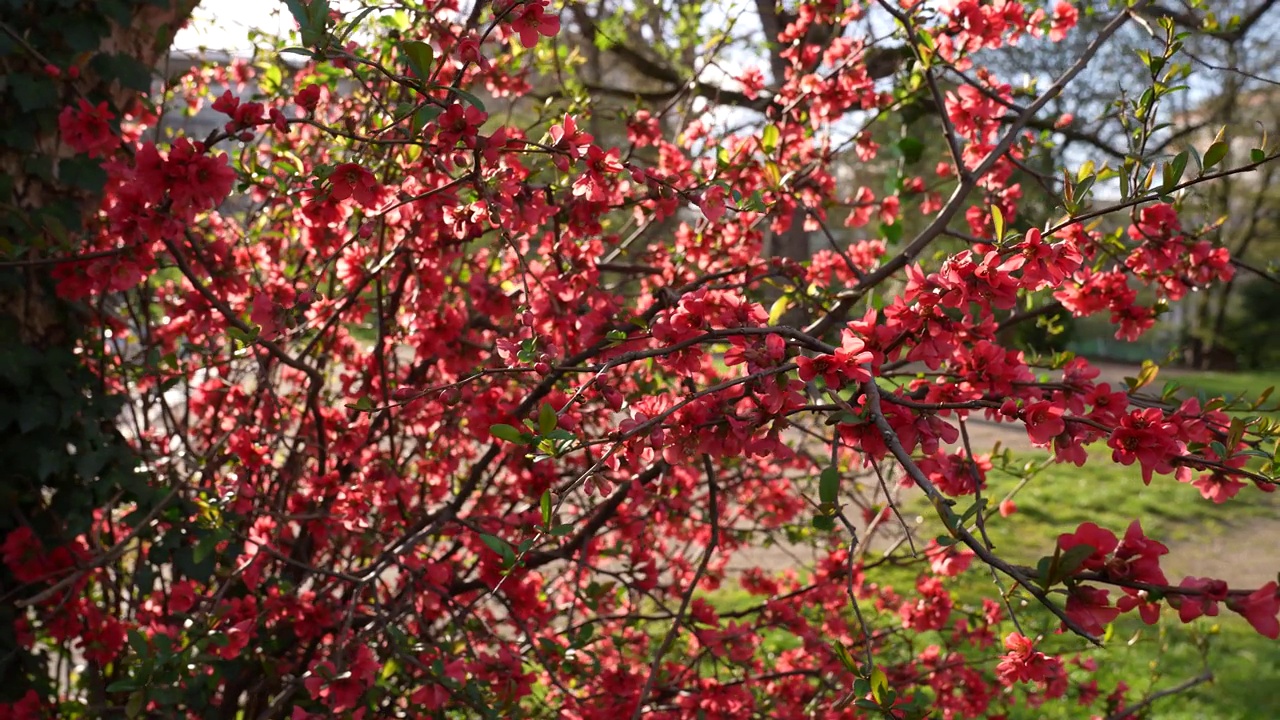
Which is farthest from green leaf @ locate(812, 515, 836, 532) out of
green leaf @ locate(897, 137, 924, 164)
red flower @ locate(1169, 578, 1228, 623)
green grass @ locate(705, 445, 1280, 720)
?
green leaf @ locate(897, 137, 924, 164)

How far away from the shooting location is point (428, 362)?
273 cm

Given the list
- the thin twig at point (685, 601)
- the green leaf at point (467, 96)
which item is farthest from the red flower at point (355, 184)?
the thin twig at point (685, 601)

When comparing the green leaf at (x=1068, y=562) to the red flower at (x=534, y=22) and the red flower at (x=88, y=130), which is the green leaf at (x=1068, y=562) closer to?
the red flower at (x=534, y=22)

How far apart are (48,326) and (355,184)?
5.62 feet

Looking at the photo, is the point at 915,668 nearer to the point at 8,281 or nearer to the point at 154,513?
the point at 154,513

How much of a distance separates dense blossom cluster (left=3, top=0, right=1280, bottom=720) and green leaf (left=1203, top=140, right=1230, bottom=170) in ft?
0.70

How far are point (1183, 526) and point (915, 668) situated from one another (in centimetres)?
565

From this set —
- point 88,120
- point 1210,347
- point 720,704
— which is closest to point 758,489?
point 720,704

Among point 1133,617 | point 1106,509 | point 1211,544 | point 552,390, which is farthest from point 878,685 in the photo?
point 1106,509

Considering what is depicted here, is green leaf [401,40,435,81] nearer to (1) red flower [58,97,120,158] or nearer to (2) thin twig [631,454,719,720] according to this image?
(2) thin twig [631,454,719,720]

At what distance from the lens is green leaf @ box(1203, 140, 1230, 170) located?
4.14ft

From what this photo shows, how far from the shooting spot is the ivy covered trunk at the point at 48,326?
2.56 m

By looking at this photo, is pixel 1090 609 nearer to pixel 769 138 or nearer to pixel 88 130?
pixel 769 138

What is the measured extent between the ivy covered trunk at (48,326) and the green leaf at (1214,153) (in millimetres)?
2538
